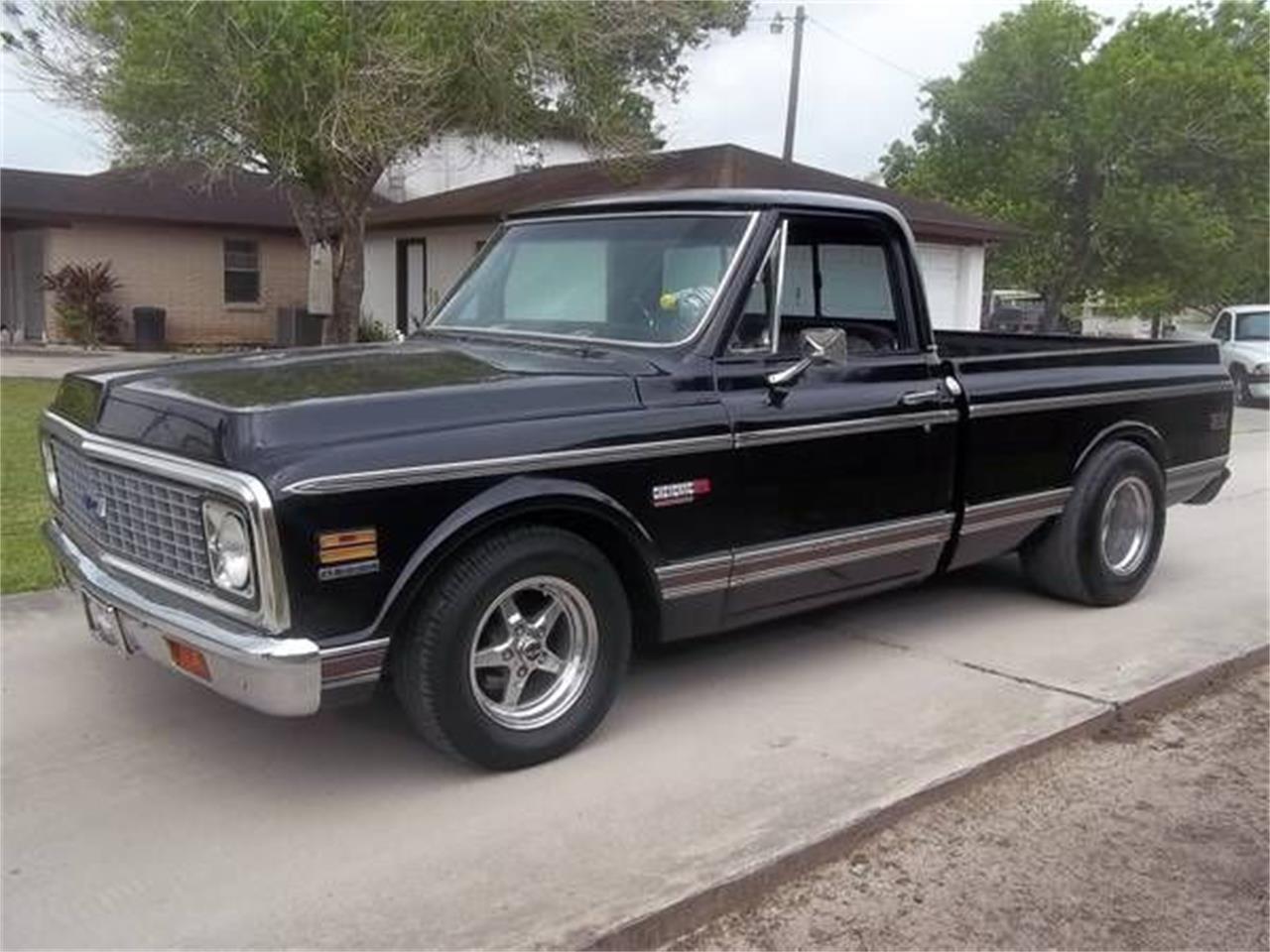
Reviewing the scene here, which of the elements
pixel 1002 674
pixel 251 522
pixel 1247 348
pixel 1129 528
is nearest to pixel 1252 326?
pixel 1247 348

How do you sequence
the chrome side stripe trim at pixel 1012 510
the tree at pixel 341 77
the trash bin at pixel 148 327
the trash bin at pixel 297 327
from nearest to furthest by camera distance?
the chrome side stripe trim at pixel 1012 510
the tree at pixel 341 77
the trash bin at pixel 148 327
the trash bin at pixel 297 327

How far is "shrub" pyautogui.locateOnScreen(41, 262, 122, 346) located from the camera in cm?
2489

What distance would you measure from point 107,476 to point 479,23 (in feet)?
37.9

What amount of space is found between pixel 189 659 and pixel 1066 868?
8.72 feet

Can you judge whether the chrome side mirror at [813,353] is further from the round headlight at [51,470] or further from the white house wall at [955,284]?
the white house wall at [955,284]

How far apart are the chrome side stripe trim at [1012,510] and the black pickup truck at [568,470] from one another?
0.06ft

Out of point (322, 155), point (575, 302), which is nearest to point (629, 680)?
point (575, 302)

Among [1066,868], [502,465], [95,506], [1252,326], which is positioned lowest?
[1066,868]

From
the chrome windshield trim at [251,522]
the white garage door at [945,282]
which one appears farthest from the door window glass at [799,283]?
the white garage door at [945,282]

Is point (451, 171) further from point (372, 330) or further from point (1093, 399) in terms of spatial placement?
point (1093, 399)

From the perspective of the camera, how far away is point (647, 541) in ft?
14.1

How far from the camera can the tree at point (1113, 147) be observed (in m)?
24.2

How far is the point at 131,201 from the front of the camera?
26.3 m

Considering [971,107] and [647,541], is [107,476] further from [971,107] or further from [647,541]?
[971,107]
